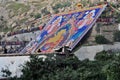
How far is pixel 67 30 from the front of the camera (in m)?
33.2

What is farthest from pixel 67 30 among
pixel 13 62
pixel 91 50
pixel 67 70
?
pixel 67 70

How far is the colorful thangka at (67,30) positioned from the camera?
3119 centimetres

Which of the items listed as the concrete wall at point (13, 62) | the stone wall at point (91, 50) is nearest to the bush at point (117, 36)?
the stone wall at point (91, 50)

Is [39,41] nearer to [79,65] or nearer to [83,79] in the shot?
[79,65]

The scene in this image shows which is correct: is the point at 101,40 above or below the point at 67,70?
below

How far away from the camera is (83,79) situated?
15.7 m

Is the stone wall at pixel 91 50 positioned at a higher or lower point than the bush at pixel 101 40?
lower

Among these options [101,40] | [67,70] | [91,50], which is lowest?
[91,50]

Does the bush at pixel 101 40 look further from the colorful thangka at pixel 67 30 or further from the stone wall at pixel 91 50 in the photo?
the stone wall at pixel 91 50

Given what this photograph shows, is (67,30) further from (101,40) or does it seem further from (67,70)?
(67,70)

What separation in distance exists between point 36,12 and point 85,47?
33898 mm

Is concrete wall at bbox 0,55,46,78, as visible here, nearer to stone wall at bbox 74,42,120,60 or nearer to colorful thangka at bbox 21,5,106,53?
stone wall at bbox 74,42,120,60

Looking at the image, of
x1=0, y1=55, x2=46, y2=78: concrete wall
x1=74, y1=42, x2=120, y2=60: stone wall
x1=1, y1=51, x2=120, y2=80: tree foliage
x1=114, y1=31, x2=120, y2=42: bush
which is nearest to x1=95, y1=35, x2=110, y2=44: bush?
x1=114, y1=31, x2=120, y2=42: bush

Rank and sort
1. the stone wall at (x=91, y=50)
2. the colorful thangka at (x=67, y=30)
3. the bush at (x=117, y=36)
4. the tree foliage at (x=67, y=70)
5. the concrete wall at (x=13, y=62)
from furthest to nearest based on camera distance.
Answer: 1. the bush at (x=117, y=36)
2. the colorful thangka at (x=67, y=30)
3. the stone wall at (x=91, y=50)
4. the concrete wall at (x=13, y=62)
5. the tree foliage at (x=67, y=70)
